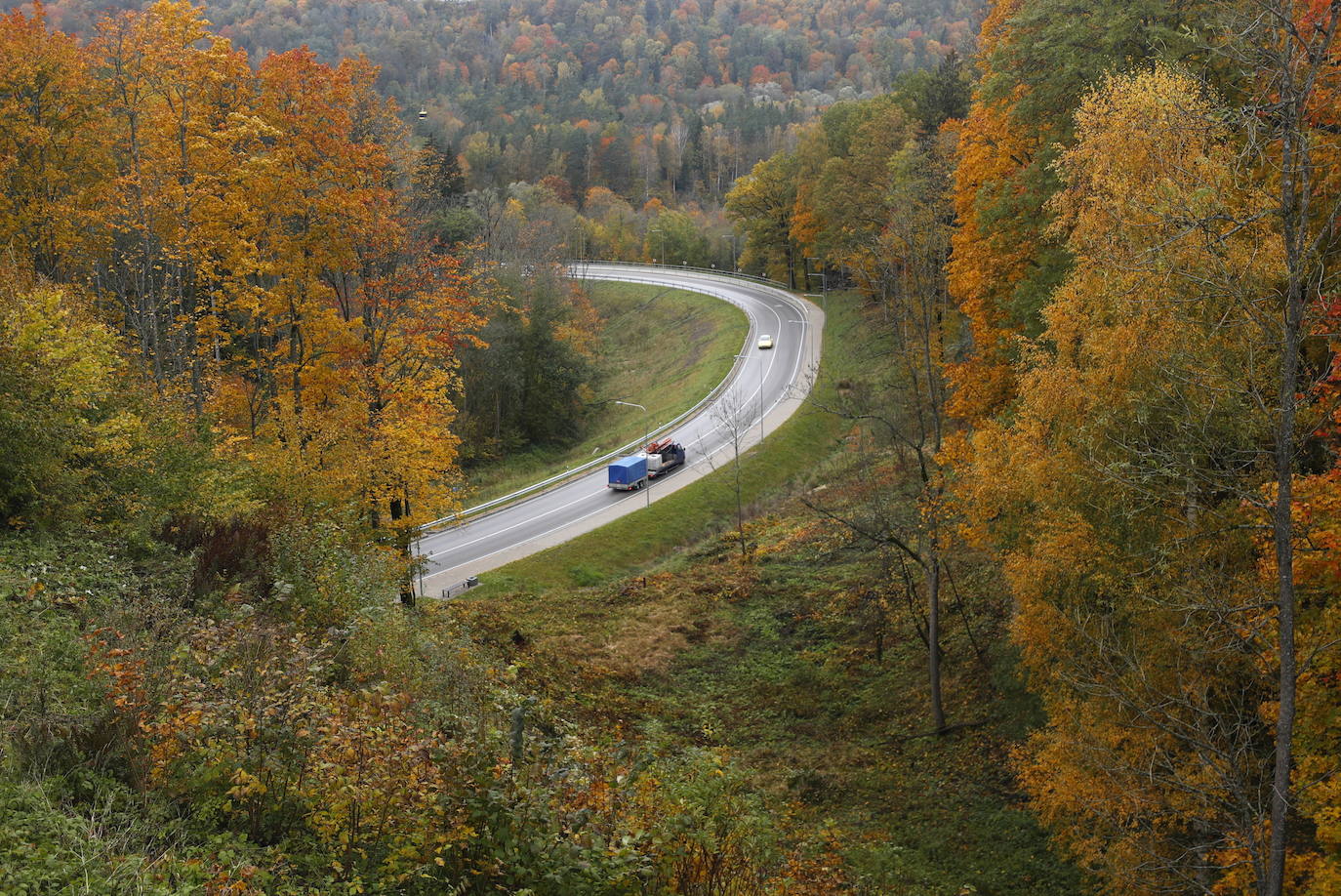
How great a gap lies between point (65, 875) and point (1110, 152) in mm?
15673

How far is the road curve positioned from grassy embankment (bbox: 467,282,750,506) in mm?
1477

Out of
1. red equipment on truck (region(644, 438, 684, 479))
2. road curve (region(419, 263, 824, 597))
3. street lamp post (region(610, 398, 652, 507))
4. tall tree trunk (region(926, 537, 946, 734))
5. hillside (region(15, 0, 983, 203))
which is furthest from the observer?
hillside (region(15, 0, 983, 203))

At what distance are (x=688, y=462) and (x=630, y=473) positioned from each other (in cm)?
414

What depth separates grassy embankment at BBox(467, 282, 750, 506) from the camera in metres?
45.7

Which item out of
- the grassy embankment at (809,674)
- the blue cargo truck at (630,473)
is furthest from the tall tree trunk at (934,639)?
the blue cargo truck at (630,473)

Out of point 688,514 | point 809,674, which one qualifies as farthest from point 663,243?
point 809,674

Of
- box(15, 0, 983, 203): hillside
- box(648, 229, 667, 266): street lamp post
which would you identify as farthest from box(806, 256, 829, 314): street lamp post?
box(15, 0, 983, 203): hillside

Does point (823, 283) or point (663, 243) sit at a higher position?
point (823, 283)

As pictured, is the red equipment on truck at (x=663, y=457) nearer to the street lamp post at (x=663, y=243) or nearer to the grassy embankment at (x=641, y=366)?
the grassy embankment at (x=641, y=366)

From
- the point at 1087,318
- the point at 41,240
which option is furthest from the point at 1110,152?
the point at 41,240

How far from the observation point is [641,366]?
62562 mm

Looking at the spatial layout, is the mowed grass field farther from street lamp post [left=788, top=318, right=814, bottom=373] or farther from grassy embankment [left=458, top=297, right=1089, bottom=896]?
street lamp post [left=788, top=318, right=814, bottom=373]

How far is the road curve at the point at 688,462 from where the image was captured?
103 ft

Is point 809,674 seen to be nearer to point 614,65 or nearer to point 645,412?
point 645,412
